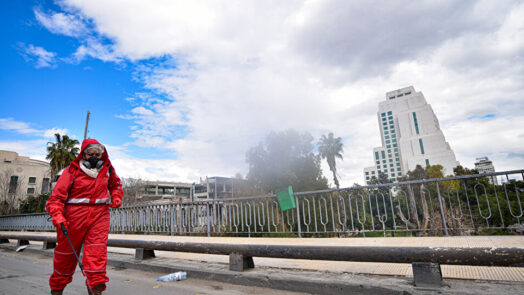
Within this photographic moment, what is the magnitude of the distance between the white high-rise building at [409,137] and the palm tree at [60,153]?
7846 centimetres

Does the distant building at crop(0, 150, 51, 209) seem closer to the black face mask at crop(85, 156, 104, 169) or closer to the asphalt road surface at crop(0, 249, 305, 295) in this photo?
the asphalt road surface at crop(0, 249, 305, 295)

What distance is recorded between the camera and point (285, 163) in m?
48.3

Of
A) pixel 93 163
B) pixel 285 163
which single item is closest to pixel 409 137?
pixel 285 163

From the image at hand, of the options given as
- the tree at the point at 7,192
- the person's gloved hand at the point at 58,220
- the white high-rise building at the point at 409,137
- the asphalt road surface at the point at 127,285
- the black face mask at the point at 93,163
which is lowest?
the asphalt road surface at the point at 127,285

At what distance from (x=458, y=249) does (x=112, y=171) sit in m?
3.67

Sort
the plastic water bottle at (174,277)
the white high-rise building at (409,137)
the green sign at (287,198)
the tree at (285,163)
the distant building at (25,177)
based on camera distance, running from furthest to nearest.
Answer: the white high-rise building at (409,137) < the distant building at (25,177) < the tree at (285,163) < the green sign at (287,198) < the plastic water bottle at (174,277)

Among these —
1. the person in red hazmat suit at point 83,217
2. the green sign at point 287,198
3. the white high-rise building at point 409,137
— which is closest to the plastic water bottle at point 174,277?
the person in red hazmat suit at point 83,217

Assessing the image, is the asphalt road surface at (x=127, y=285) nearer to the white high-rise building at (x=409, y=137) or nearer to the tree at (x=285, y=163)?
the tree at (x=285, y=163)

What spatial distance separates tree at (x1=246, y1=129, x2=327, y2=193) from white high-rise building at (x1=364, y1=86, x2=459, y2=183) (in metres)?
43.9

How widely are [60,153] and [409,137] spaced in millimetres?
111221

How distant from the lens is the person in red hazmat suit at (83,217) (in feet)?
9.07

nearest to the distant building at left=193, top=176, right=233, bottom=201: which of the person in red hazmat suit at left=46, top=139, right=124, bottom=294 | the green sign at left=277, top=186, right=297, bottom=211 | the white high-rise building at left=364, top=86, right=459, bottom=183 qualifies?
the white high-rise building at left=364, top=86, right=459, bottom=183

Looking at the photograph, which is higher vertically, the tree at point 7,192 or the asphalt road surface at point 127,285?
the tree at point 7,192

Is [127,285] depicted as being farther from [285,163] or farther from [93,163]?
[285,163]
